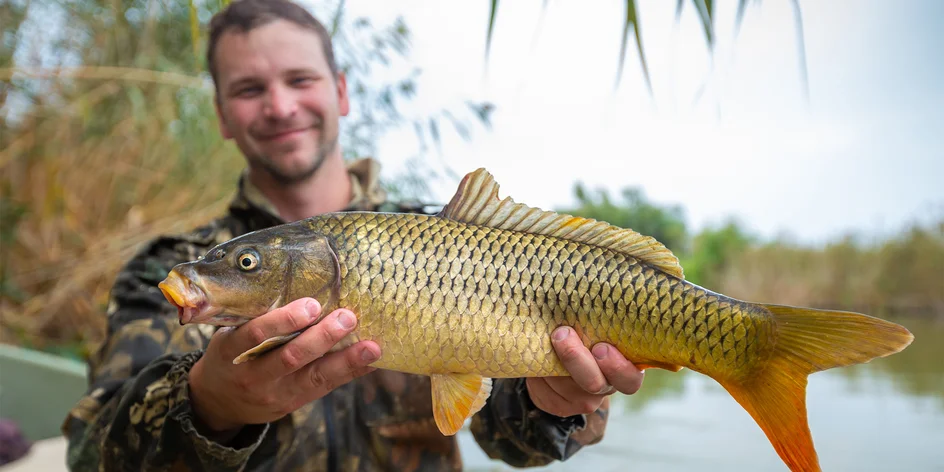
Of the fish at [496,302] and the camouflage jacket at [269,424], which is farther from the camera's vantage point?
the camouflage jacket at [269,424]

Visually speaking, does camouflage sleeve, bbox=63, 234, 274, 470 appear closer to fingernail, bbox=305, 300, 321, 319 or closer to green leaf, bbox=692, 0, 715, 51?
fingernail, bbox=305, 300, 321, 319

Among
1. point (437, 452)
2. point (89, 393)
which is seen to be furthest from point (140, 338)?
point (437, 452)

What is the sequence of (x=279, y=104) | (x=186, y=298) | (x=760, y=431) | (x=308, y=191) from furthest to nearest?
(x=760, y=431)
(x=308, y=191)
(x=279, y=104)
(x=186, y=298)

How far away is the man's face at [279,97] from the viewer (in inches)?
63.6

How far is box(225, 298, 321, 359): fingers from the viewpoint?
870 mm

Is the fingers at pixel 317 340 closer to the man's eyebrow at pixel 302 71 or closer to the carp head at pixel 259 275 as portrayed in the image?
the carp head at pixel 259 275

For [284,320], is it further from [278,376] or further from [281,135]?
[281,135]

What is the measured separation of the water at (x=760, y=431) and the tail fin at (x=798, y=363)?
241cm

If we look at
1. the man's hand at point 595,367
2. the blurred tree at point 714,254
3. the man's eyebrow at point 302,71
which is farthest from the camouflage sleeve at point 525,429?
the blurred tree at point 714,254

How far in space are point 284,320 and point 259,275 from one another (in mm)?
85

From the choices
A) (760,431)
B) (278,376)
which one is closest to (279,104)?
(278,376)

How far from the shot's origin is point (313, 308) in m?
0.88

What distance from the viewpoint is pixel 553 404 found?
116 centimetres

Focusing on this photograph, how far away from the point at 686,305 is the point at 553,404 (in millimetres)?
341
